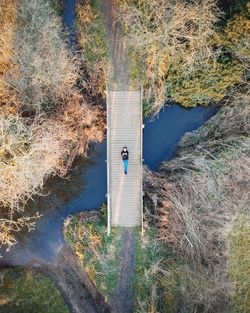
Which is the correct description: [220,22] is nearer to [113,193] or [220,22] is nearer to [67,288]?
[113,193]

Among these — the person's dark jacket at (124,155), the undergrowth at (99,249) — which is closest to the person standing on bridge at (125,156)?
the person's dark jacket at (124,155)

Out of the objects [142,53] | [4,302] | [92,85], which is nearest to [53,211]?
[4,302]

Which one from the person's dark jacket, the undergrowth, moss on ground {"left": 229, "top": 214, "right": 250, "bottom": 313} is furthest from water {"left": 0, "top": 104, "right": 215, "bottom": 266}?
moss on ground {"left": 229, "top": 214, "right": 250, "bottom": 313}

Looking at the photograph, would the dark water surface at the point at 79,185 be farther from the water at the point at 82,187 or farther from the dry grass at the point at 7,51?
the dry grass at the point at 7,51

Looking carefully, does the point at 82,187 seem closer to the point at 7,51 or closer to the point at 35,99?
the point at 35,99

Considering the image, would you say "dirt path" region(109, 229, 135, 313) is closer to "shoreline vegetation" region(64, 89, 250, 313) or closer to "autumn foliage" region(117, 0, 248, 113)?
"shoreline vegetation" region(64, 89, 250, 313)

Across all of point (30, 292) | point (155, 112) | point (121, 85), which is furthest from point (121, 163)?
point (30, 292)
